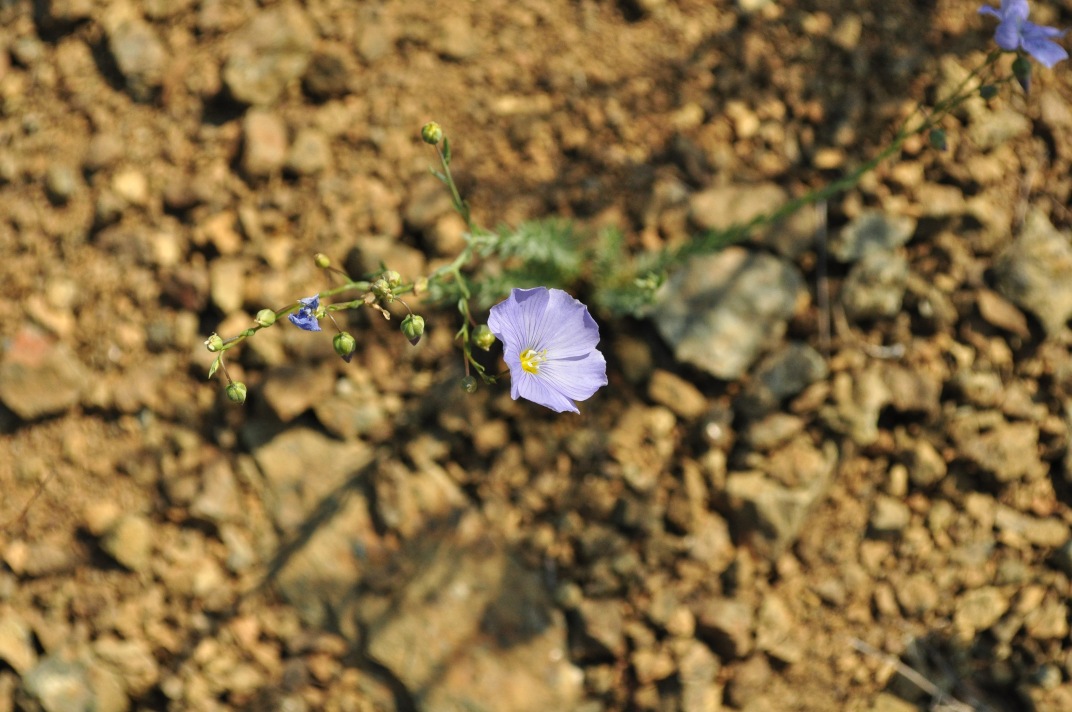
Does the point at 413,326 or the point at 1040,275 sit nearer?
the point at 413,326

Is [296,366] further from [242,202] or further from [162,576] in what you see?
[162,576]

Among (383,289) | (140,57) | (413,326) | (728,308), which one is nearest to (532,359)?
(413,326)

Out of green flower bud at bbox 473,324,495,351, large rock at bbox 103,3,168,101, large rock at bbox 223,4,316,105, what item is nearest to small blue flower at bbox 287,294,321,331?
green flower bud at bbox 473,324,495,351

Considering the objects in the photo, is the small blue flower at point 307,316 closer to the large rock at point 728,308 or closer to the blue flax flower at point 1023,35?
the large rock at point 728,308

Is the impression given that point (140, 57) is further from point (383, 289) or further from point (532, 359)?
point (532, 359)

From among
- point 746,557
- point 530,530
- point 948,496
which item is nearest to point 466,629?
point 530,530
